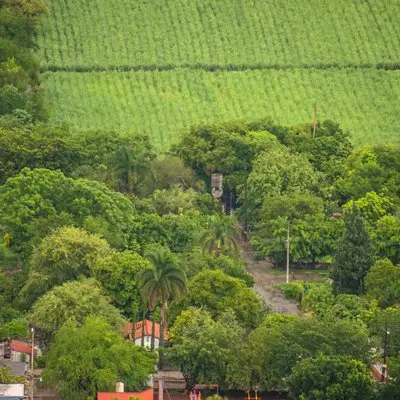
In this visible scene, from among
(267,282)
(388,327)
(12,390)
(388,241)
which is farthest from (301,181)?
(12,390)

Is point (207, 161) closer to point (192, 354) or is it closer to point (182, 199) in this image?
point (182, 199)

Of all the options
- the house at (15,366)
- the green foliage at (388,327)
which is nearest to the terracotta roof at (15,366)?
the house at (15,366)

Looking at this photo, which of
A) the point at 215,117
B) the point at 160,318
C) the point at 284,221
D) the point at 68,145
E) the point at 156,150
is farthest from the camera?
the point at 215,117

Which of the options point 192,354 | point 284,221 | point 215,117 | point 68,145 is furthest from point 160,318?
point 215,117

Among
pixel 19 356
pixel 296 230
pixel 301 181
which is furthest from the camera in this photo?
pixel 301 181

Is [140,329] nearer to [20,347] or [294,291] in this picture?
[20,347]

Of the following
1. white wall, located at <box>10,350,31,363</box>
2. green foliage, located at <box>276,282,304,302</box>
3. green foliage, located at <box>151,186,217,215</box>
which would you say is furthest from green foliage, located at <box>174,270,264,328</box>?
green foliage, located at <box>151,186,217,215</box>

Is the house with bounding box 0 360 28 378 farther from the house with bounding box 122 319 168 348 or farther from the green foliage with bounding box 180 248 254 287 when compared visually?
the green foliage with bounding box 180 248 254 287
